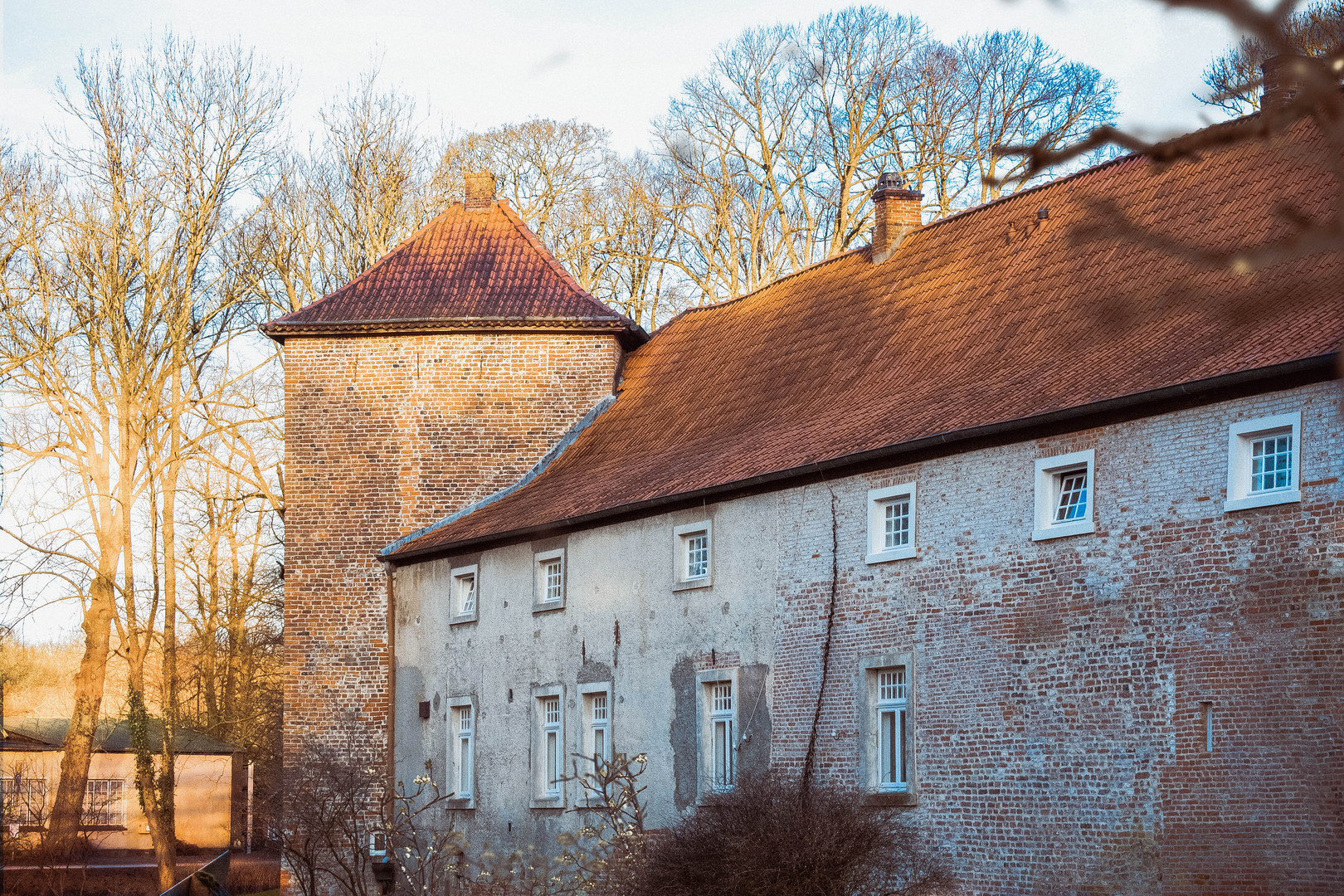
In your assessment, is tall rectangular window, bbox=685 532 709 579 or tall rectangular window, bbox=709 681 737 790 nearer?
tall rectangular window, bbox=709 681 737 790

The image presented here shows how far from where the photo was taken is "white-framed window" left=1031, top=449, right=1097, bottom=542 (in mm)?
14414

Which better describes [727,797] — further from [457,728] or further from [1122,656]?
[457,728]

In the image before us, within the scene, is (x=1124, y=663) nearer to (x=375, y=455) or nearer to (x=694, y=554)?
(x=694, y=554)

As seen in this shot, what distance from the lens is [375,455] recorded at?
26.7m

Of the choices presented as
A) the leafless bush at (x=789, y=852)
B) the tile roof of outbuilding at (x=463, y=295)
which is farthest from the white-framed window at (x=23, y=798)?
the leafless bush at (x=789, y=852)

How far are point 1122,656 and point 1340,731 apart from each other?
83.5 inches

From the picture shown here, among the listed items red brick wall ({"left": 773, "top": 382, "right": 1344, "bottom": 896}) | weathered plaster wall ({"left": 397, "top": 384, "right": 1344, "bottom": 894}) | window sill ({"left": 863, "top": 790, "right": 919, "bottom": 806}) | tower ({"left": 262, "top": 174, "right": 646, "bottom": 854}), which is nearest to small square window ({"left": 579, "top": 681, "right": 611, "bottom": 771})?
weathered plaster wall ({"left": 397, "top": 384, "right": 1344, "bottom": 894})

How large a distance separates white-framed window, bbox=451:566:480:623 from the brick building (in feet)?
Result: 0.22

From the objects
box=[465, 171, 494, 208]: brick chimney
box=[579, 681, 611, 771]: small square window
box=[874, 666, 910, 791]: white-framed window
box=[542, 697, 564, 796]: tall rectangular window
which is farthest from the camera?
box=[465, 171, 494, 208]: brick chimney

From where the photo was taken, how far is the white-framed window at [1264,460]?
12742 mm

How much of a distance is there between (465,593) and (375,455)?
3816 mm

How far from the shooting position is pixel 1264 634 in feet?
41.6

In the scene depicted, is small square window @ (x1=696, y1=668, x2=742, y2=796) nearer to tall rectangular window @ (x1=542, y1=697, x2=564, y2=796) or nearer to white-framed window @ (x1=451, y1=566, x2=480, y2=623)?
tall rectangular window @ (x1=542, y1=697, x2=564, y2=796)

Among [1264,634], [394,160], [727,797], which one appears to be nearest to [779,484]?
[727,797]
